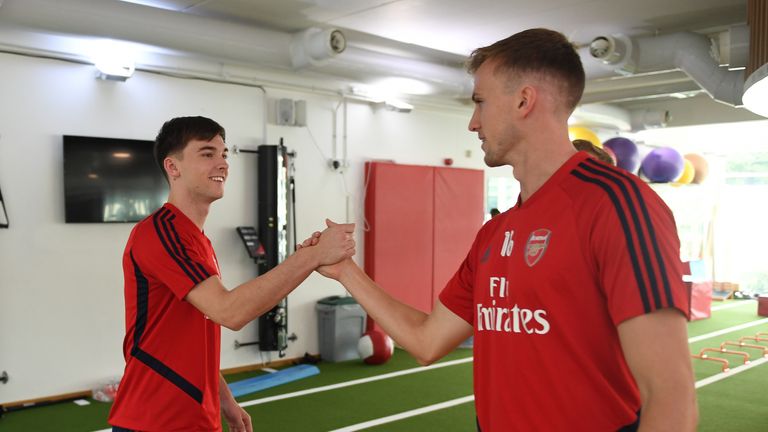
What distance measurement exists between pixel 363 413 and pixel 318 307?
247 centimetres

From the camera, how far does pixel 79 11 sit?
510 centimetres

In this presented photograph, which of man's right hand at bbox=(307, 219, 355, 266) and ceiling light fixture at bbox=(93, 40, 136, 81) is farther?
ceiling light fixture at bbox=(93, 40, 136, 81)

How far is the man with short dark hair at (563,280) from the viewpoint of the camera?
1247mm

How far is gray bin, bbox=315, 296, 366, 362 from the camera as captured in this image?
7.71m

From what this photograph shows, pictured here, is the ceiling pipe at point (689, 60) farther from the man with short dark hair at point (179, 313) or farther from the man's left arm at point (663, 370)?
the man's left arm at point (663, 370)

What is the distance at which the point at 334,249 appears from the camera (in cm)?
236

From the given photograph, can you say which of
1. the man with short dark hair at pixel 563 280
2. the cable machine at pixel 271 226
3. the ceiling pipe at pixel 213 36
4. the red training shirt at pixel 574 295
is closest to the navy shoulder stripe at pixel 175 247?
the man with short dark hair at pixel 563 280

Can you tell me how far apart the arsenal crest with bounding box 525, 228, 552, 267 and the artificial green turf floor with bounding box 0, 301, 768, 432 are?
Result: 159 inches

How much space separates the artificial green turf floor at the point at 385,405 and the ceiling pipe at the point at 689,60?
2.87m

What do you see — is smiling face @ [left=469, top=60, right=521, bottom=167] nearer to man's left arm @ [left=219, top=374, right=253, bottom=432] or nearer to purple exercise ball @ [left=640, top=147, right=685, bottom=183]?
man's left arm @ [left=219, top=374, right=253, bottom=432]

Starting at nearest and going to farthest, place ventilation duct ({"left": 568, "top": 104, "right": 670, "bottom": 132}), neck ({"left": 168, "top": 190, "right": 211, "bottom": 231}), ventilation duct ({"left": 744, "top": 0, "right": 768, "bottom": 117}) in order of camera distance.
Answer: neck ({"left": 168, "top": 190, "right": 211, "bottom": 231}) → ventilation duct ({"left": 744, "top": 0, "right": 768, "bottom": 117}) → ventilation duct ({"left": 568, "top": 104, "right": 670, "bottom": 132})

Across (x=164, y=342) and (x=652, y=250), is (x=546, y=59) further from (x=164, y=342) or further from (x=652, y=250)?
(x=164, y=342)

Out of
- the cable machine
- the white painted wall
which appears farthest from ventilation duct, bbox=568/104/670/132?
the white painted wall

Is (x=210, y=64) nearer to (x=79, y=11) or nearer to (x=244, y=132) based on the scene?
(x=244, y=132)
